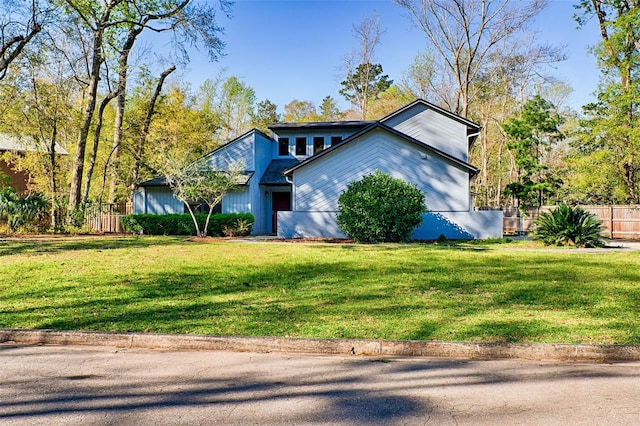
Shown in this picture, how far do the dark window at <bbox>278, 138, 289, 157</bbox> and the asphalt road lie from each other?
23.5 metres

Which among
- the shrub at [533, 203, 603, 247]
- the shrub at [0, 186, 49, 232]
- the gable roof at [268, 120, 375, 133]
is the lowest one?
the shrub at [533, 203, 603, 247]

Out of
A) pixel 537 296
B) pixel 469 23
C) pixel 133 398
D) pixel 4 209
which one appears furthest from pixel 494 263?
pixel 469 23

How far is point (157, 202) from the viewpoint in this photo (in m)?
25.5

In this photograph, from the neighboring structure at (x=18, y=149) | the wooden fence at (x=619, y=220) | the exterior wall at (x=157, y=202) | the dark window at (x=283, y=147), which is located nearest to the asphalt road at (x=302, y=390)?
the wooden fence at (x=619, y=220)

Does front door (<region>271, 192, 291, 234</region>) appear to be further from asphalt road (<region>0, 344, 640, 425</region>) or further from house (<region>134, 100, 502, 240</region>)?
asphalt road (<region>0, 344, 640, 425</region>)

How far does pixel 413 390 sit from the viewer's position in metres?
4.09

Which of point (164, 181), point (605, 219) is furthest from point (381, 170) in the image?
point (164, 181)

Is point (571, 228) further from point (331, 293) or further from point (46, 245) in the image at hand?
point (46, 245)

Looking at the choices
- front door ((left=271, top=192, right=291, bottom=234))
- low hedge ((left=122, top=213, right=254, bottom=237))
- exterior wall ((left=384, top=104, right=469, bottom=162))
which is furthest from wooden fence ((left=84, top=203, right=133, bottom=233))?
exterior wall ((left=384, top=104, right=469, bottom=162))

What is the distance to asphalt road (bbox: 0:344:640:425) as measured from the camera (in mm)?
3514

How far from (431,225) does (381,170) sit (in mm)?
3515

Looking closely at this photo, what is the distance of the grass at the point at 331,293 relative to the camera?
6.04m

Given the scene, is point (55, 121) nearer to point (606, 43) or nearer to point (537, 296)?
point (537, 296)

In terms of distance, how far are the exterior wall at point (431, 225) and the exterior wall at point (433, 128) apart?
610 centimetres
